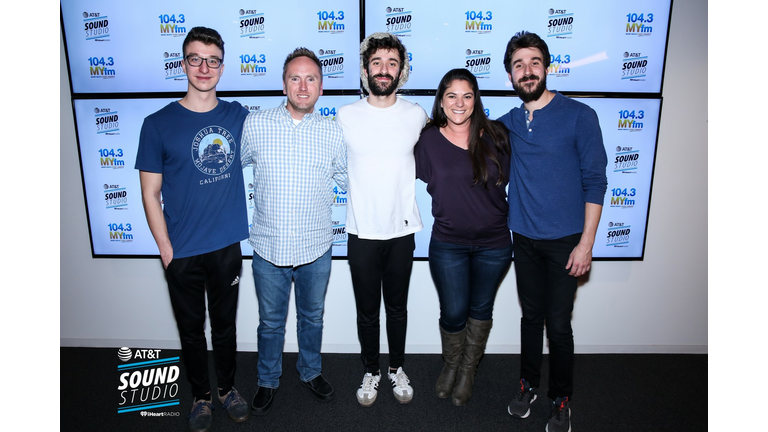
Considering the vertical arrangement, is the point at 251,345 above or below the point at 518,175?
below

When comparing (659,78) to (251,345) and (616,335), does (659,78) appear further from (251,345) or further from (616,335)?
(251,345)

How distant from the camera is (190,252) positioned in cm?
190

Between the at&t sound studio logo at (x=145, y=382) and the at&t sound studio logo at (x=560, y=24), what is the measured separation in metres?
3.19

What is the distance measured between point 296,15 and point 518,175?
167cm

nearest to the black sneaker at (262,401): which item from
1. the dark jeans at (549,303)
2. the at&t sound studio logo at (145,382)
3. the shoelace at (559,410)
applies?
the at&t sound studio logo at (145,382)

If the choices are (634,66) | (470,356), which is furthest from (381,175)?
(634,66)

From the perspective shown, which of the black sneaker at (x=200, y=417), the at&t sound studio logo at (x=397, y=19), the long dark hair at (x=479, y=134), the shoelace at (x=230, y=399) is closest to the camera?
the long dark hair at (x=479, y=134)

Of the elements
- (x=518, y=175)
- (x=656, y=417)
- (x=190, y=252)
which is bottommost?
(x=656, y=417)

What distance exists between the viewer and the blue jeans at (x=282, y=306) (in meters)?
2.04

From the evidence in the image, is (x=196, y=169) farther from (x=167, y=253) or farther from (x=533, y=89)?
(x=533, y=89)

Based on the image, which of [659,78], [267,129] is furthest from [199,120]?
[659,78]

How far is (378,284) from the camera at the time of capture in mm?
2117

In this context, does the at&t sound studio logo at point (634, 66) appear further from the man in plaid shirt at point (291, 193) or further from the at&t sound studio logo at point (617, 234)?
the man in plaid shirt at point (291, 193)

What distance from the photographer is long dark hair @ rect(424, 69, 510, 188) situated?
1.92 m
